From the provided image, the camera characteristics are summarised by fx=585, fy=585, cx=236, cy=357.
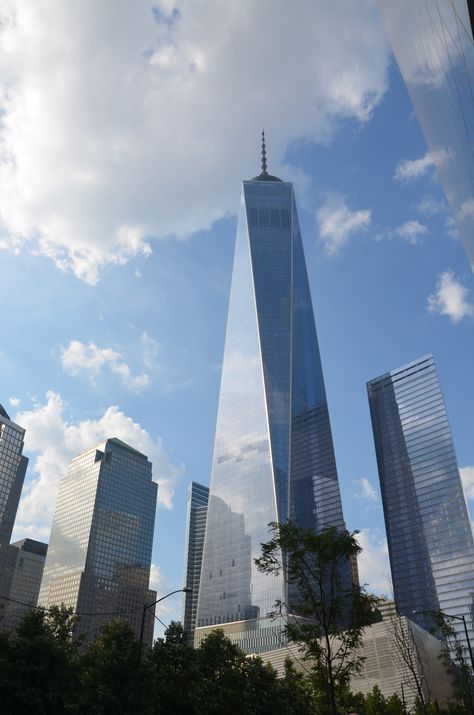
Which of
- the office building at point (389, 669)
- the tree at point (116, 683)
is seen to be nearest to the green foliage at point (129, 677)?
the tree at point (116, 683)

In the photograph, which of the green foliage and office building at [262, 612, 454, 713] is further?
office building at [262, 612, 454, 713]

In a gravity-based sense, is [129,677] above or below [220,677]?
below

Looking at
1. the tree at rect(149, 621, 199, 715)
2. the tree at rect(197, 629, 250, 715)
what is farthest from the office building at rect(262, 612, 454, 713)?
the tree at rect(149, 621, 199, 715)

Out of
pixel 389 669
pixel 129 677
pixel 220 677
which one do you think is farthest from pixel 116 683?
pixel 389 669

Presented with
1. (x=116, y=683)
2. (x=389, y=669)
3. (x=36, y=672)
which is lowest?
(x=116, y=683)

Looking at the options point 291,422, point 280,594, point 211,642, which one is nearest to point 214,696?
point 211,642

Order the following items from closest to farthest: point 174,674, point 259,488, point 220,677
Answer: point 174,674 → point 220,677 → point 259,488

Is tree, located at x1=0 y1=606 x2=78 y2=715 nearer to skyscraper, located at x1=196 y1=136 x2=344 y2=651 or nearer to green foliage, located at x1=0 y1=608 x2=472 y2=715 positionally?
green foliage, located at x1=0 y1=608 x2=472 y2=715

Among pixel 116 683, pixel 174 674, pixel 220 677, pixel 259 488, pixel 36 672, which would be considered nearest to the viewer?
pixel 36 672

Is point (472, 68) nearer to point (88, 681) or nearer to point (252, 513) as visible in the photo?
point (88, 681)

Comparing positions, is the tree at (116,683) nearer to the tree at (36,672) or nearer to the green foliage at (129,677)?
the green foliage at (129,677)

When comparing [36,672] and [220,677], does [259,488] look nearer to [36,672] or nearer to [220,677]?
[220,677]

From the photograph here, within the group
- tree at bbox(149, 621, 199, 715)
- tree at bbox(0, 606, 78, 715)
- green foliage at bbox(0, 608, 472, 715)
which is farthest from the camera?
tree at bbox(149, 621, 199, 715)

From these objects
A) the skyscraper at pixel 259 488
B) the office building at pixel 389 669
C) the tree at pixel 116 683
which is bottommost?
the tree at pixel 116 683
